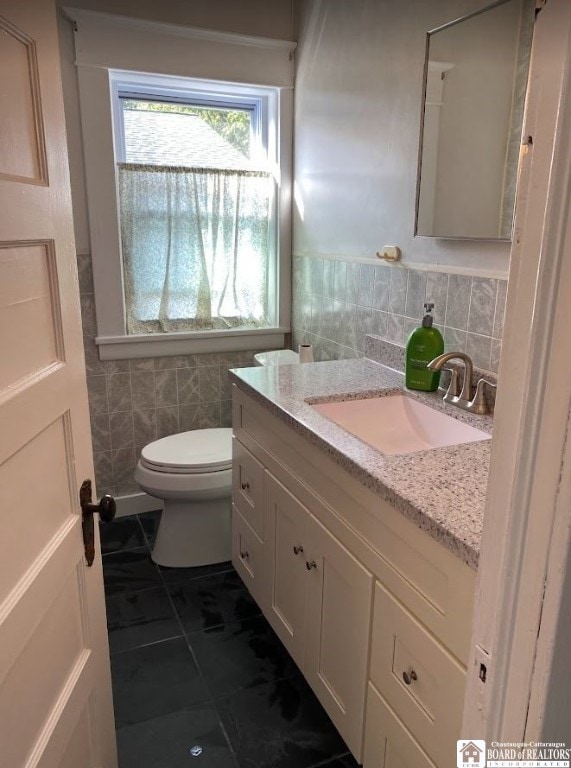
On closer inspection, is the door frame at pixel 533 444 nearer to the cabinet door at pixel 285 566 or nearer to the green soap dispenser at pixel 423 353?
the cabinet door at pixel 285 566

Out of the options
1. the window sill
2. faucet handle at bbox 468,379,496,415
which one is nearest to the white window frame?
the window sill

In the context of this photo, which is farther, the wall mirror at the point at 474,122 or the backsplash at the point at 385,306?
the backsplash at the point at 385,306

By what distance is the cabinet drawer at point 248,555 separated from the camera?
192cm

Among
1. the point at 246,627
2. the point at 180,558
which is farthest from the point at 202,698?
the point at 180,558

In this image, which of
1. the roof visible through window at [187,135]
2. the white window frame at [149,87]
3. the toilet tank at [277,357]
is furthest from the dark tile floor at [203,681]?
the roof visible through window at [187,135]

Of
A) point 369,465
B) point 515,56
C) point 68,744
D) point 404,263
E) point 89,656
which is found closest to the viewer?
point 68,744

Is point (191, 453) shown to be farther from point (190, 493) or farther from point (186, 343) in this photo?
point (186, 343)

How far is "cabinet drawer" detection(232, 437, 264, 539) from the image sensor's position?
1.86 meters

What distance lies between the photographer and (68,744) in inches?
36.9

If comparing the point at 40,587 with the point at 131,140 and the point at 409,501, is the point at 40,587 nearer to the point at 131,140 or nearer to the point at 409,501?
the point at 409,501

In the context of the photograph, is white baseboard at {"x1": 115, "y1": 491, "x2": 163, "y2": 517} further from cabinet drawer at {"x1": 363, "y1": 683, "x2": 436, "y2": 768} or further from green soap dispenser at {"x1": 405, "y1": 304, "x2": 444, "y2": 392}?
cabinet drawer at {"x1": 363, "y1": 683, "x2": 436, "y2": 768}

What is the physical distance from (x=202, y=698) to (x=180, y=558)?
0.70 metres

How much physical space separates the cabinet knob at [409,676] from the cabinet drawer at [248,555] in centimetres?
81

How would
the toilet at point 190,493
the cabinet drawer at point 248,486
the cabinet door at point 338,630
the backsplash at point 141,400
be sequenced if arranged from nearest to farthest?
the cabinet door at point 338,630 → the cabinet drawer at point 248,486 → the toilet at point 190,493 → the backsplash at point 141,400
